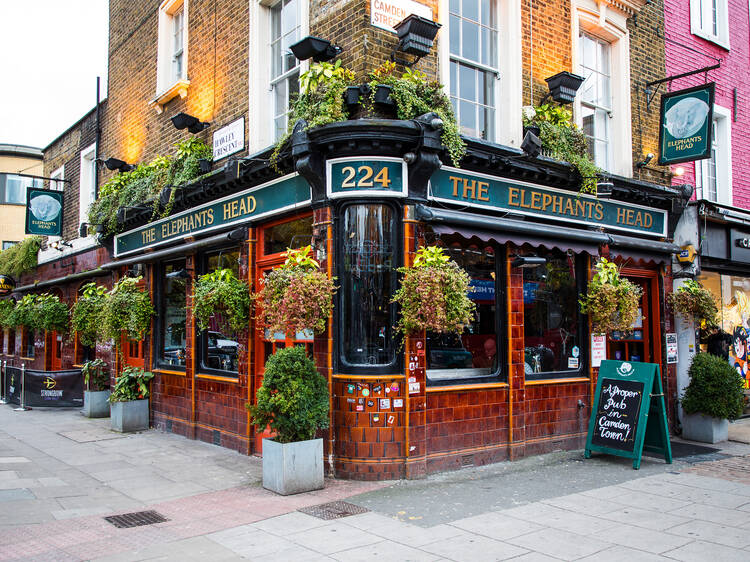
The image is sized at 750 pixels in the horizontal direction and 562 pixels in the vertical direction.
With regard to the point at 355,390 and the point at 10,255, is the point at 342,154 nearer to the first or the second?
the point at 355,390

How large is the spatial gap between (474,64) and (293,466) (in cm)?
633

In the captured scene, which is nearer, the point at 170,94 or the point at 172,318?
the point at 172,318

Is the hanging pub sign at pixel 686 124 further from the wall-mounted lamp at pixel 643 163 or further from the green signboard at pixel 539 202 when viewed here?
the green signboard at pixel 539 202

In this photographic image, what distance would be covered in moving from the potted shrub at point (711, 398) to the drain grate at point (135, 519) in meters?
8.85

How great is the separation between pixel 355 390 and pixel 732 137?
11.3 metres

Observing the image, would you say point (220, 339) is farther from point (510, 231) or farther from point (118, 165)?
point (118, 165)

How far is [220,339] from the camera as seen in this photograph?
35.5 feet

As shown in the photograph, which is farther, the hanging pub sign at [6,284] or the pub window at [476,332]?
the hanging pub sign at [6,284]

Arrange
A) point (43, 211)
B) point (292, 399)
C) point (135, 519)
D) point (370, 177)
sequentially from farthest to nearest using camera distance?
point (43, 211) < point (370, 177) < point (292, 399) < point (135, 519)

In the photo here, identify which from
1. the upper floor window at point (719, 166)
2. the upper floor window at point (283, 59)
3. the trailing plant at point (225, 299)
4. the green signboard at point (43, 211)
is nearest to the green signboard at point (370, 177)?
the upper floor window at point (283, 59)

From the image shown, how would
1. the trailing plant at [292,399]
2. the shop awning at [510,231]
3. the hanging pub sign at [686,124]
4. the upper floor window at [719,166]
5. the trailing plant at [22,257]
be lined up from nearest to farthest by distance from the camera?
1. the trailing plant at [292,399]
2. the shop awning at [510,231]
3. the hanging pub sign at [686,124]
4. the upper floor window at [719,166]
5. the trailing plant at [22,257]

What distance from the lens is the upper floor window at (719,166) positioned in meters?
13.5

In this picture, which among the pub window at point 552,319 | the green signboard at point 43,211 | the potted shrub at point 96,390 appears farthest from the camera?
the green signboard at point 43,211

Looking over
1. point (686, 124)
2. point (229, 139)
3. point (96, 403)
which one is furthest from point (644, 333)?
point (96, 403)
